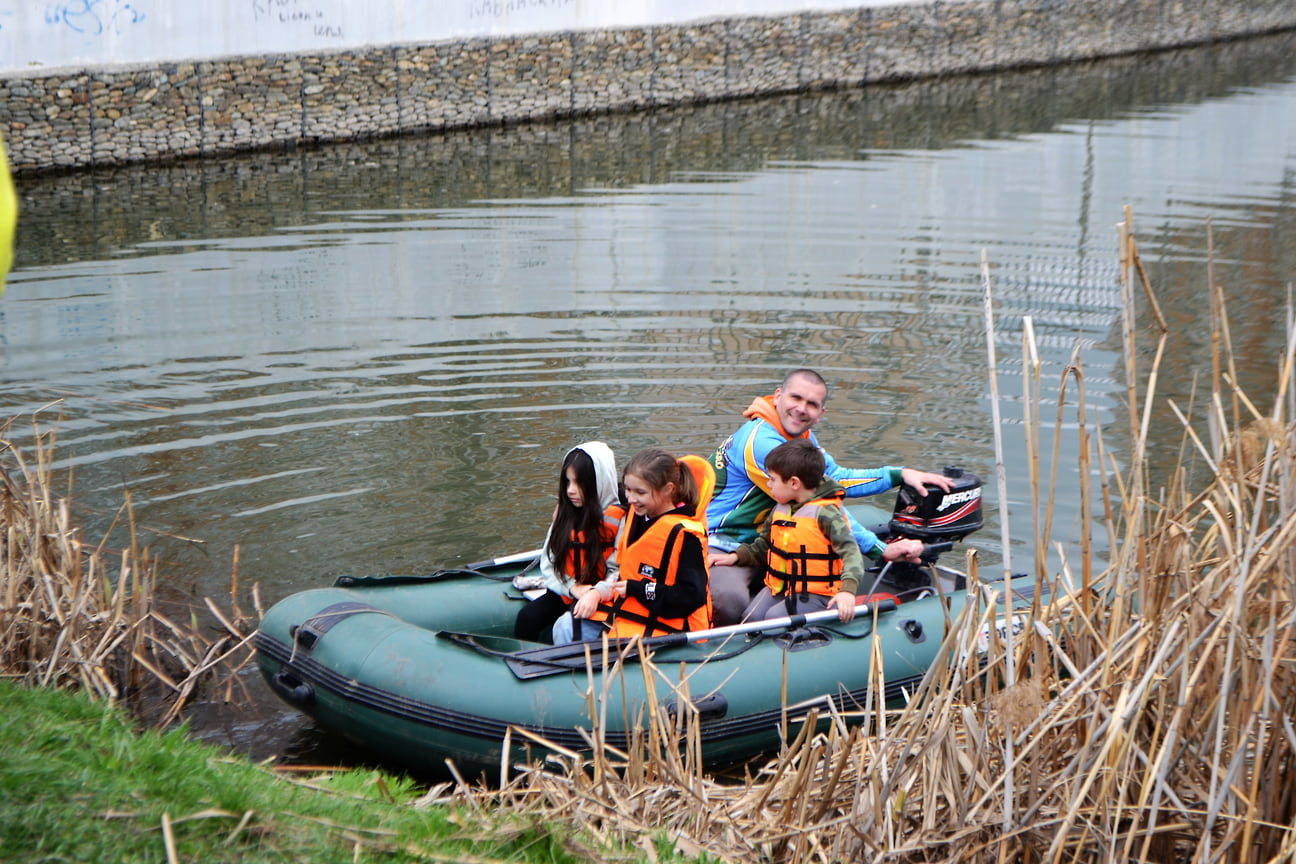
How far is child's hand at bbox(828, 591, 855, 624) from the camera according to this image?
14.5 ft

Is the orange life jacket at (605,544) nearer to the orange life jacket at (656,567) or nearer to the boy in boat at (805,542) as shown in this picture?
the orange life jacket at (656,567)

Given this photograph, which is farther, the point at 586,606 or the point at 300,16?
the point at 300,16

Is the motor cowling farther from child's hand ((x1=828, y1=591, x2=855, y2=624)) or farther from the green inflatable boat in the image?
child's hand ((x1=828, y1=591, x2=855, y2=624))

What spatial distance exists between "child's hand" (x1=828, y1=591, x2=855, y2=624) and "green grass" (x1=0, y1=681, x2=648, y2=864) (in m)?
1.79

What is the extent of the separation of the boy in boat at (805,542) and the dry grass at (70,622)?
6.36 ft

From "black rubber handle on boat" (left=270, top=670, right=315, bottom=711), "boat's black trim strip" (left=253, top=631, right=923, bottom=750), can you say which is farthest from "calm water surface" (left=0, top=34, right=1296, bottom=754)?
"boat's black trim strip" (left=253, top=631, right=923, bottom=750)

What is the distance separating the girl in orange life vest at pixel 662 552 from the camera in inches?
167

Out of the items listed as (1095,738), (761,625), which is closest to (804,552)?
(761,625)

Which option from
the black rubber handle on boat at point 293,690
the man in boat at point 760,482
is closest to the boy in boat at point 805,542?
the man in boat at point 760,482

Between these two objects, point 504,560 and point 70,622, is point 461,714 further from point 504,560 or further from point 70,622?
point 70,622

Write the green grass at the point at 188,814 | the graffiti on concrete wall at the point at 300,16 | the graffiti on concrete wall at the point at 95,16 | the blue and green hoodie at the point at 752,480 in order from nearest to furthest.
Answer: the green grass at the point at 188,814, the blue and green hoodie at the point at 752,480, the graffiti on concrete wall at the point at 95,16, the graffiti on concrete wall at the point at 300,16

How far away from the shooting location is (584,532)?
4.52m

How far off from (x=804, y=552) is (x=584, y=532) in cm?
81

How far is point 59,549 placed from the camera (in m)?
4.17
